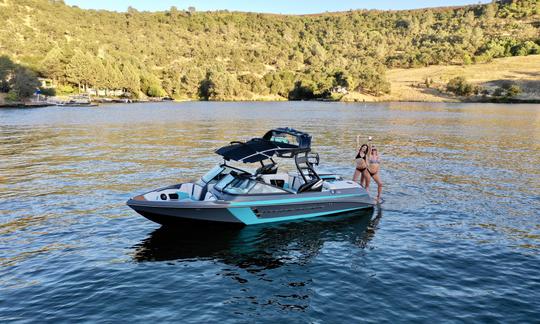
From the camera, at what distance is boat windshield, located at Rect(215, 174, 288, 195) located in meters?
18.2

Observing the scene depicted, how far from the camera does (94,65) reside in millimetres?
148500

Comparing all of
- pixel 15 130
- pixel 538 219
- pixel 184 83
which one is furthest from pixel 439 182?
pixel 184 83

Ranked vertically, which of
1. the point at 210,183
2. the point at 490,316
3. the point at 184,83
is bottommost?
the point at 490,316

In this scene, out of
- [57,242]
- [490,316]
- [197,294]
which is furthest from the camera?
[57,242]

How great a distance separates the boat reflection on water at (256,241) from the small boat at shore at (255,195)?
2.07 feet

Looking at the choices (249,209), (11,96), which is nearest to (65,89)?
(11,96)

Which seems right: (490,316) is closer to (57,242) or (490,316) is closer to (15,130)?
(57,242)

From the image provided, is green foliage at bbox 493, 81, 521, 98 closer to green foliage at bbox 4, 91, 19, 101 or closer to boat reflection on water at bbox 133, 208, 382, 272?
boat reflection on water at bbox 133, 208, 382, 272

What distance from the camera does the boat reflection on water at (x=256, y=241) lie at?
1577cm

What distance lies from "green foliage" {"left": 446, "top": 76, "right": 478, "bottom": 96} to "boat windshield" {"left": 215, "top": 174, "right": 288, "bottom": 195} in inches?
5726

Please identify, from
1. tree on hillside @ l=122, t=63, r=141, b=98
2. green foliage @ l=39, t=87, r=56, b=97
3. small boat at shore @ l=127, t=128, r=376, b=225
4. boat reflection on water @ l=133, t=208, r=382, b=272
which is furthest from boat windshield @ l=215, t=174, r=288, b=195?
tree on hillside @ l=122, t=63, r=141, b=98

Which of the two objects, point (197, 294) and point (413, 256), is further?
point (413, 256)

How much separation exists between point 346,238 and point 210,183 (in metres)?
6.56

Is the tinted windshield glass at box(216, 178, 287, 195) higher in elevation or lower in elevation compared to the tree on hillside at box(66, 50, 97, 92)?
lower
